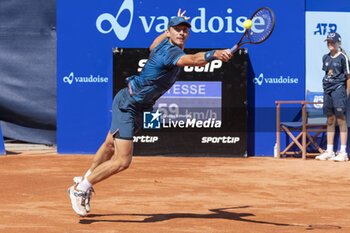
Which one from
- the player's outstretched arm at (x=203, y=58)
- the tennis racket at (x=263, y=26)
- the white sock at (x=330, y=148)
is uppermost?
the tennis racket at (x=263, y=26)

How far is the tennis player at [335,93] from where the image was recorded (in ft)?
34.5

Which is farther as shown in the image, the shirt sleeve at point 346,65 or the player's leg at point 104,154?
the shirt sleeve at point 346,65

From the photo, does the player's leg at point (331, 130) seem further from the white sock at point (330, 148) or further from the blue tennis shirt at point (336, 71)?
the blue tennis shirt at point (336, 71)

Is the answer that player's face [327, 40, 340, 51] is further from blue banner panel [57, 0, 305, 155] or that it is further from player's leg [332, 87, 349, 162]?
blue banner panel [57, 0, 305, 155]

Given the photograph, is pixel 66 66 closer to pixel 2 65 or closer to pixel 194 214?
pixel 2 65

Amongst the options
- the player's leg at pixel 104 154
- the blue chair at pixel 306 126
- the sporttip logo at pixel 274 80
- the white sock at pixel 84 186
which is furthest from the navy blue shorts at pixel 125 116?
the sporttip logo at pixel 274 80

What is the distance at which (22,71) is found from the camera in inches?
488

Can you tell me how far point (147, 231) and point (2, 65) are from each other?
8.68 metres

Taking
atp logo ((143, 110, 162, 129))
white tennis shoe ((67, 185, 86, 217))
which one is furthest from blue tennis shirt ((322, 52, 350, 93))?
white tennis shoe ((67, 185, 86, 217))

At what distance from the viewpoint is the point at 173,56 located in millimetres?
4789

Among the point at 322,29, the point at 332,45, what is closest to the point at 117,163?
the point at 332,45

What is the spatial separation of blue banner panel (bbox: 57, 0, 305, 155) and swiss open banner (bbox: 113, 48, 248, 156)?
31cm

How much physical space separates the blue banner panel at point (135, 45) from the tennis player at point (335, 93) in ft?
2.53

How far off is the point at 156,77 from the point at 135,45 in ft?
20.7
